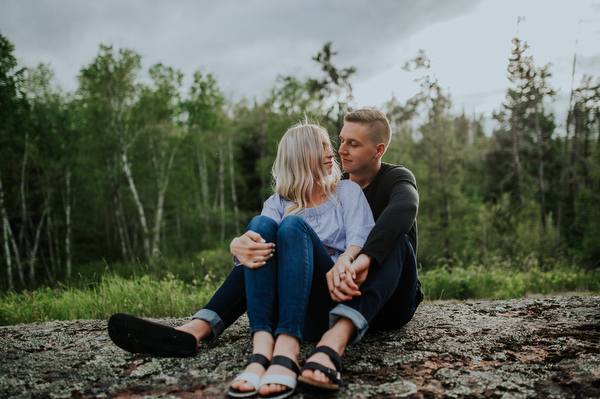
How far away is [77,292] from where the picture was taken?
381cm

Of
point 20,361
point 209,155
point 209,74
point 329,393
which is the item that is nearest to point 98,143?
point 209,74

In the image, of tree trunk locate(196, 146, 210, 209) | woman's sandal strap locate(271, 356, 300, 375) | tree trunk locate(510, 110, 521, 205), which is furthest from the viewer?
tree trunk locate(196, 146, 210, 209)

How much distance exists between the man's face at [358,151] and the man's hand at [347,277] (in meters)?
0.96

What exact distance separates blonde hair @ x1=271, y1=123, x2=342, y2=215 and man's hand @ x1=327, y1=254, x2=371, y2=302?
1.72ft

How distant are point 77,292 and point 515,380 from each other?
4057 millimetres

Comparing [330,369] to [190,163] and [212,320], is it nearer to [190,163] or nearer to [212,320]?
[212,320]

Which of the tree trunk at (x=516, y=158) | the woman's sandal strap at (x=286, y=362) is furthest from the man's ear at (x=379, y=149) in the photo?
the tree trunk at (x=516, y=158)

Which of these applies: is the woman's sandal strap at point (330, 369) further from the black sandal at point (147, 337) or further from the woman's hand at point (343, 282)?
the black sandal at point (147, 337)

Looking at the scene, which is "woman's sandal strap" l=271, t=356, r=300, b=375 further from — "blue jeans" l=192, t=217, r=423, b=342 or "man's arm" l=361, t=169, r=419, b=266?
"man's arm" l=361, t=169, r=419, b=266

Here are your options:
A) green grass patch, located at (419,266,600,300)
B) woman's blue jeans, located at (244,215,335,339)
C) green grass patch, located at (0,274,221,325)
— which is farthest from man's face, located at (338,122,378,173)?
green grass patch, located at (419,266,600,300)

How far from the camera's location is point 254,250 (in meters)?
1.68

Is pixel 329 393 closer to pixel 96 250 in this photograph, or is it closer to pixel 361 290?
pixel 361 290

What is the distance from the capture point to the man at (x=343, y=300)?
153cm

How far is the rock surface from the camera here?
55.2 inches
